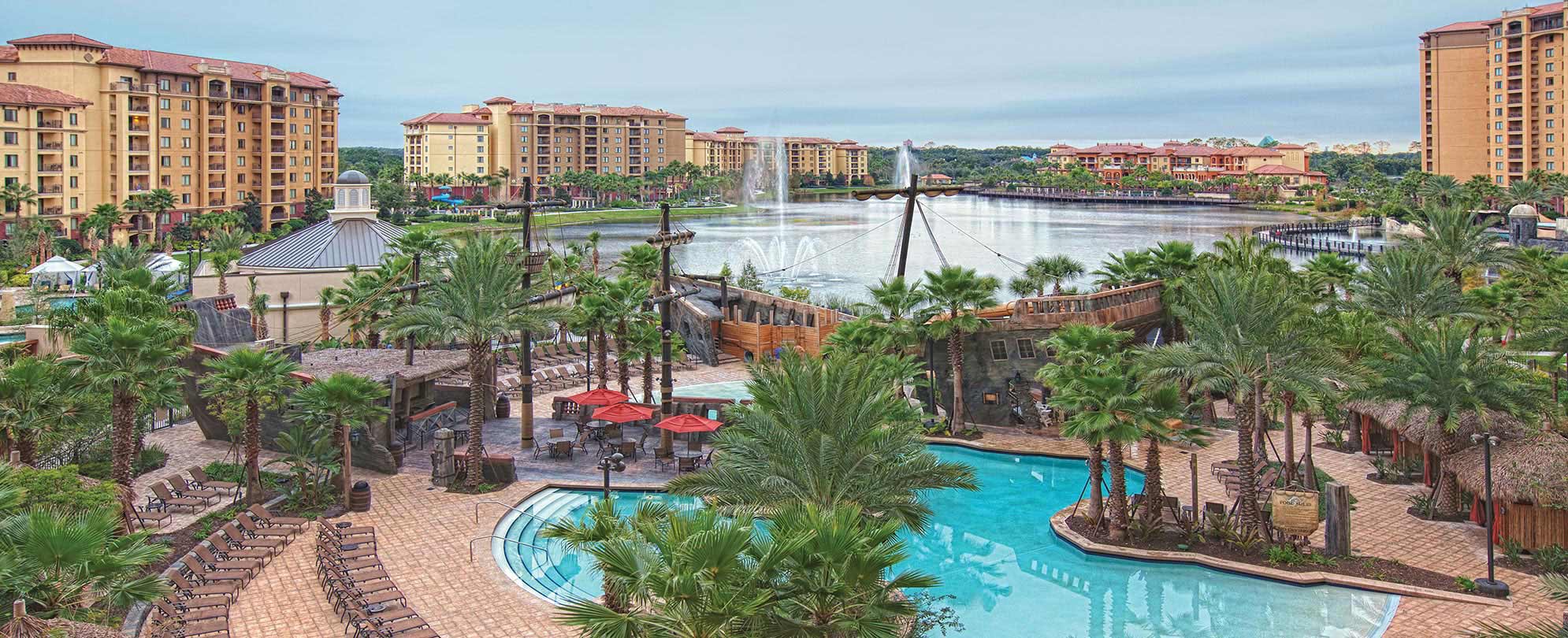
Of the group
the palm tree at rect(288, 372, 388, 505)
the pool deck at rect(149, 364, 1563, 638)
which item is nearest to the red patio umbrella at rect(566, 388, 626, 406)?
the pool deck at rect(149, 364, 1563, 638)

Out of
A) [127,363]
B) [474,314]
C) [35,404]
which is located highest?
[474,314]

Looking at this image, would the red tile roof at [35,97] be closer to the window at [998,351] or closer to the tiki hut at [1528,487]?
the window at [998,351]

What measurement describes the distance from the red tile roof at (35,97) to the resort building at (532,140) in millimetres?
76293

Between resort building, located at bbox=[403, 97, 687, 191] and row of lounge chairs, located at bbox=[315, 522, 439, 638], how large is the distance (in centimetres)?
14462

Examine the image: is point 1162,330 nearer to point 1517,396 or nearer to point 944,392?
point 944,392

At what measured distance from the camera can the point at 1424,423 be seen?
2253cm

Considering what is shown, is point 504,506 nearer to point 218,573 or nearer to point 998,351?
point 218,573

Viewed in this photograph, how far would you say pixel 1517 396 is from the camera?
21188 millimetres

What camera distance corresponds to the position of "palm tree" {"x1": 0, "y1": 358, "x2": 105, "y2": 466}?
2288 centimetres

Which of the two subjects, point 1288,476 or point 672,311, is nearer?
point 1288,476

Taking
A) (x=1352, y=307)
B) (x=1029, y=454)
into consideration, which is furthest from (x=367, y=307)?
(x=1352, y=307)

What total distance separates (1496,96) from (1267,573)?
380 ft

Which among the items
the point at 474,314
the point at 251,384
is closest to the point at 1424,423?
the point at 474,314

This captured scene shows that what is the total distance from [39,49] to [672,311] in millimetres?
72161
